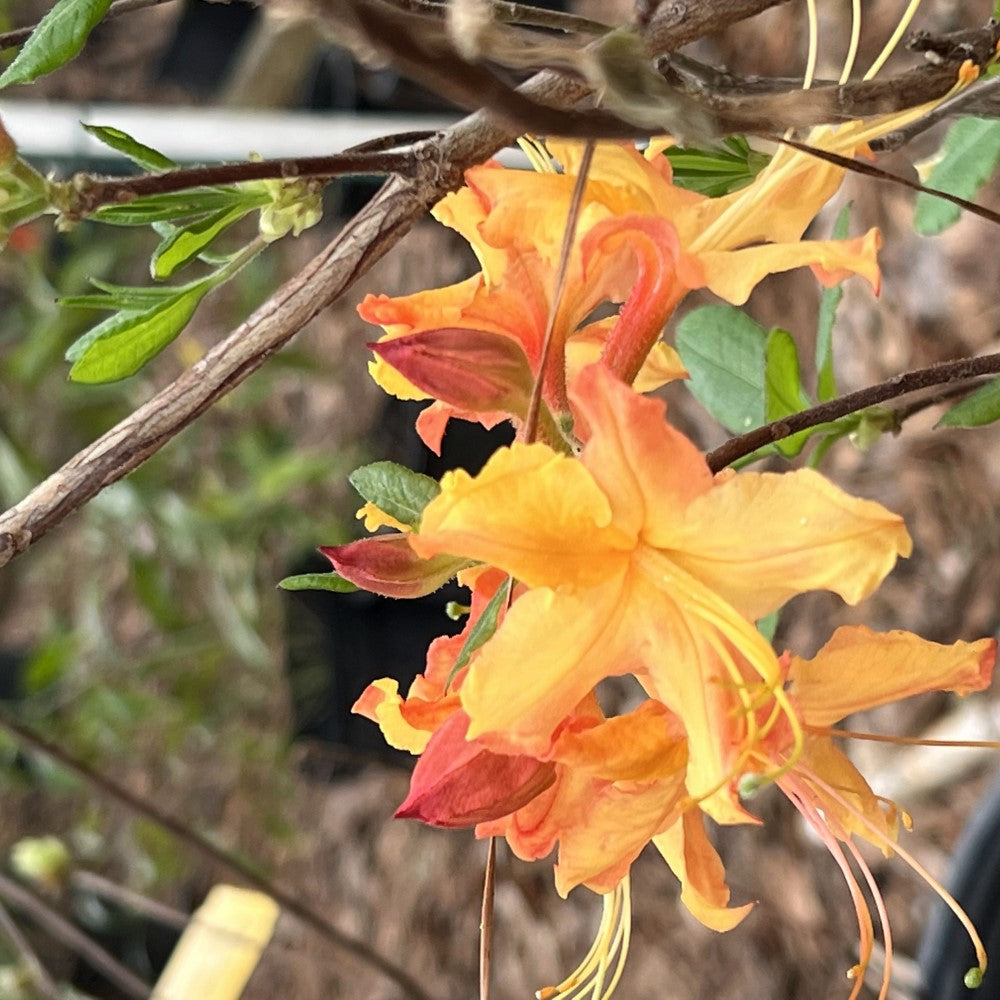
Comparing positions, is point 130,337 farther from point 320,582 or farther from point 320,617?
point 320,617

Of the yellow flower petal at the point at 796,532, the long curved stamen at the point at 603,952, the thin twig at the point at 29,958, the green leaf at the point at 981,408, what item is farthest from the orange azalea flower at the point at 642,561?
the thin twig at the point at 29,958

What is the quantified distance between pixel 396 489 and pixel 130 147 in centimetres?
19

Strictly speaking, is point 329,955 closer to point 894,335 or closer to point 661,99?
point 894,335

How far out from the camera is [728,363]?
0.80 meters

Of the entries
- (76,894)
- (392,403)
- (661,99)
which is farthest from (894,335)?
(76,894)

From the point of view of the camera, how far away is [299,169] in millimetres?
451

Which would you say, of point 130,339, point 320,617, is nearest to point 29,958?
point 130,339

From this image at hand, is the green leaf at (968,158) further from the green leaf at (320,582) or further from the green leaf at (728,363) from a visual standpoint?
the green leaf at (320,582)

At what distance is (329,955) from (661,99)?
1.98 metres

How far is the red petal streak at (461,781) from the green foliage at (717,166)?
322 mm

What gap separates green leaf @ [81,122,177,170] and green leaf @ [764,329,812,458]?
1.14 feet

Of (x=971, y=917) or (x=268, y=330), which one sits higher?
(x=268, y=330)

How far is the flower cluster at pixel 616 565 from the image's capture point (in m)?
0.38

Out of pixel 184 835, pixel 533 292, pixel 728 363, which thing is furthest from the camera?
pixel 184 835
